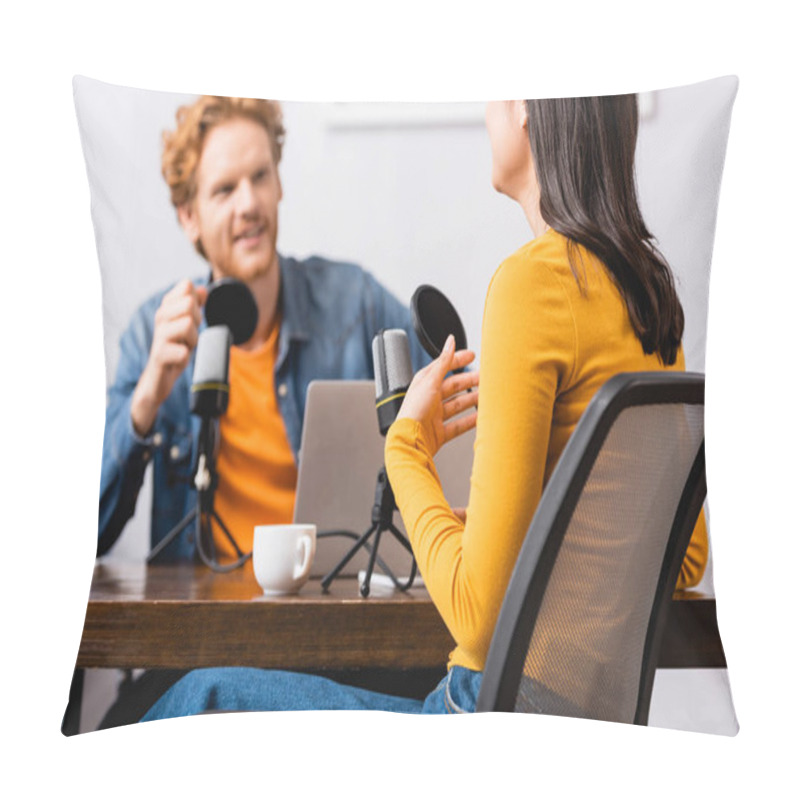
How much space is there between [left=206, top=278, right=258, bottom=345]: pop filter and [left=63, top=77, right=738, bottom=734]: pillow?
4 cm

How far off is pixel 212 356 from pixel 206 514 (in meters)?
0.24

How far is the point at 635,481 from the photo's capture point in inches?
42.1

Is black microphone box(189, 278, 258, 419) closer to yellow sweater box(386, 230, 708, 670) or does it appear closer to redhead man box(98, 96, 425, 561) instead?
redhead man box(98, 96, 425, 561)

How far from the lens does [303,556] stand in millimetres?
1417

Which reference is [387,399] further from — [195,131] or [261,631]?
[195,131]

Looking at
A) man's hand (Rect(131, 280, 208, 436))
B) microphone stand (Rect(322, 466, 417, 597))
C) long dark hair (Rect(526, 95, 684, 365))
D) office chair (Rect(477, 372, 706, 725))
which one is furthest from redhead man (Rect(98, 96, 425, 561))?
office chair (Rect(477, 372, 706, 725))

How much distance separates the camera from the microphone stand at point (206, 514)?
4.69 feet

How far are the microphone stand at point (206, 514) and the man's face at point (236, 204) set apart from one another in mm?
254

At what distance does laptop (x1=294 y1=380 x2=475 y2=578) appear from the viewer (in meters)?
1.42

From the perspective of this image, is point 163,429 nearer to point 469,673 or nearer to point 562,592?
point 469,673

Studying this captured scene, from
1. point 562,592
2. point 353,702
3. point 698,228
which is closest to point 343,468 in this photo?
point 353,702

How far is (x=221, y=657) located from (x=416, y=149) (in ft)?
2.69

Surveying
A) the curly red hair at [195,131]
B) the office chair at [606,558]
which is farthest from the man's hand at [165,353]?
the office chair at [606,558]

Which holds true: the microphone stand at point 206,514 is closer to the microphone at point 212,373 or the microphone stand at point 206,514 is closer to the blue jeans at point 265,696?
the microphone at point 212,373
